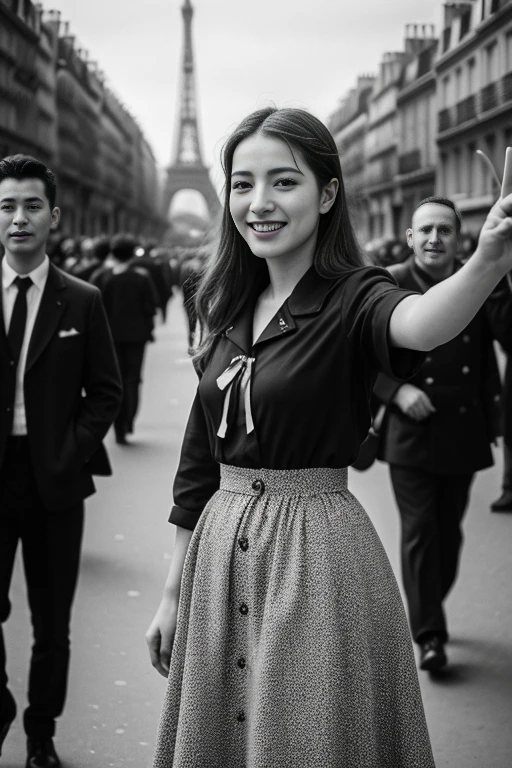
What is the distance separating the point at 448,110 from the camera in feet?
28.5

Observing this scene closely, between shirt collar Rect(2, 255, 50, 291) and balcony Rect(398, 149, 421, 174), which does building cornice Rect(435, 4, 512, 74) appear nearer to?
balcony Rect(398, 149, 421, 174)

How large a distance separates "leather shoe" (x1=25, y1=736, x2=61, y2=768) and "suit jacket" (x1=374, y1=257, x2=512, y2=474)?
1.89 m

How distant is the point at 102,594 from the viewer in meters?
5.82

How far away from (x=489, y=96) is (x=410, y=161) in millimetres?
2077

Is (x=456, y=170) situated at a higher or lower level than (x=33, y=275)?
higher

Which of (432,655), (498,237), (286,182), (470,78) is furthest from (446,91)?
(498,237)

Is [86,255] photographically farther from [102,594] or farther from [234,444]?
[234,444]

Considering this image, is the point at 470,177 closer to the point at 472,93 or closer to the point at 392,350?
the point at 472,93

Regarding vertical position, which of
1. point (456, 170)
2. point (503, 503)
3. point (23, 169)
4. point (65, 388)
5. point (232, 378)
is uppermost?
point (456, 170)

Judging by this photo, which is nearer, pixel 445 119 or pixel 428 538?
pixel 428 538

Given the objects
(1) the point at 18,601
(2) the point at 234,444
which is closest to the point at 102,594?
(1) the point at 18,601

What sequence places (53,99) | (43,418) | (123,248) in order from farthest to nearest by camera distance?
1. (123,248)
2. (53,99)
3. (43,418)

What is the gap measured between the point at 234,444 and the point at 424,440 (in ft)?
8.45

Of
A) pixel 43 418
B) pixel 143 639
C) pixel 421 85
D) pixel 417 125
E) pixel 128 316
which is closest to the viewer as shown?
pixel 43 418
